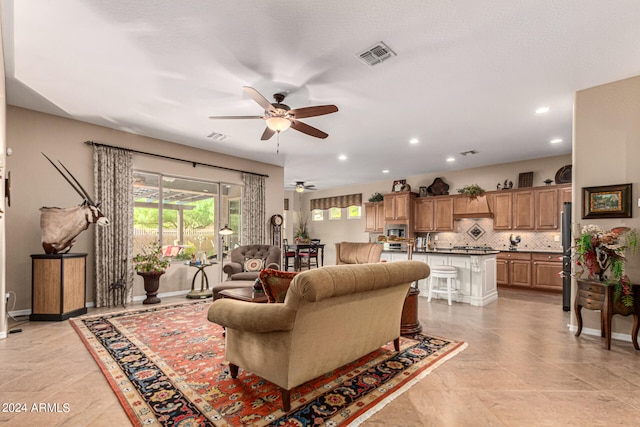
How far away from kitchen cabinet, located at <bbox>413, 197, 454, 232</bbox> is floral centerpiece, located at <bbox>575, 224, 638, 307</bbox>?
4.81 m

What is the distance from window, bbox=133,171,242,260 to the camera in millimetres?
5749

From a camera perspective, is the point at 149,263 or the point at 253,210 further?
the point at 253,210

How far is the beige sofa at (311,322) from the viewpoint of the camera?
1932 millimetres

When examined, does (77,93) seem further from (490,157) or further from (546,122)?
(490,157)

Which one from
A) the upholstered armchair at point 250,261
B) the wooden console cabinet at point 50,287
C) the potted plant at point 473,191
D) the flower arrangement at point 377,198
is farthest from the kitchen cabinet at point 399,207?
the wooden console cabinet at point 50,287

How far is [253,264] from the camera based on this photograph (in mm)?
5406

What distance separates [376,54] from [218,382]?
3.23 meters

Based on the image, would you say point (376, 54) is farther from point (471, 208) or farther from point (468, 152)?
point (471, 208)

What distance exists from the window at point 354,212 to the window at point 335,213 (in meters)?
0.42

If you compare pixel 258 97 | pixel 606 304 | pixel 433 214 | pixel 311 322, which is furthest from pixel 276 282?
pixel 433 214

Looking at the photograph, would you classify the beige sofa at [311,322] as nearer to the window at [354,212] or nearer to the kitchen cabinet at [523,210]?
the kitchen cabinet at [523,210]

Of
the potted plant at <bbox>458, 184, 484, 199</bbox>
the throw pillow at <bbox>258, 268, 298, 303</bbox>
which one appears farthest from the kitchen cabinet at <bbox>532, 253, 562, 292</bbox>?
the throw pillow at <bbox>258, 268, 298, 303</bbox>

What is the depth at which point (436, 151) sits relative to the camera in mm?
6555

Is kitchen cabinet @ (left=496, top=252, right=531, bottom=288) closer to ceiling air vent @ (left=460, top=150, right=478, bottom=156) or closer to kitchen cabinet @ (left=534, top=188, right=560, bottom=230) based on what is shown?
kitchen cabinet @ (left=534, top=188, right=560, bottom=230)
